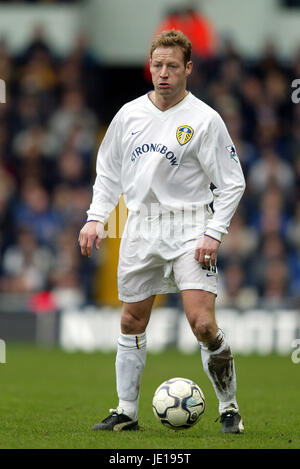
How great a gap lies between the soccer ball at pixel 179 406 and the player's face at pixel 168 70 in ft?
6.04

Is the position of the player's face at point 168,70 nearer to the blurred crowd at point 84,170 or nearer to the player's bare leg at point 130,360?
the player's bare leg at point 130,360

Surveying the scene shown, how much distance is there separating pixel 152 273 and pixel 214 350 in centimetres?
62

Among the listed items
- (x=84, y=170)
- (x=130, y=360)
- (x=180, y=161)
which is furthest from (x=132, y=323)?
(x=84, y=170)

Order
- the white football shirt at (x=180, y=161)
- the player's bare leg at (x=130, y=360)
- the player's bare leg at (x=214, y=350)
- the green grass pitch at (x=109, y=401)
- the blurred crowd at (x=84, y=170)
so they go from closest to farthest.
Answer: the green grass pitch at (x=109, y=401)
the player's bare leg at (x=214, y=350)
the white football shirt at (x=180, y=161)
the player's bare leg at (x=130, y=360)
the blurred crowd at (x=84, y=170)

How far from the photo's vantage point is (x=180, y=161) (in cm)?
611

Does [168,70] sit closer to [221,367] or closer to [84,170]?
[221,367]

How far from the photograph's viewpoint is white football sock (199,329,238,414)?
6.08 metres

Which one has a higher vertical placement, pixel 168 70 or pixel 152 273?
pixel 168 70

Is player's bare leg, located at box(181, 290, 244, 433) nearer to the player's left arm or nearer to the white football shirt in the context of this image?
the player's left arm

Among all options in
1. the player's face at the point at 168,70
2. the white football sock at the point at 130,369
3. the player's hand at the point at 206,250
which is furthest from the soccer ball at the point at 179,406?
the player's face at the point at 168,70

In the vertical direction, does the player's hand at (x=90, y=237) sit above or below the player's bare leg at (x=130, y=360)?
above

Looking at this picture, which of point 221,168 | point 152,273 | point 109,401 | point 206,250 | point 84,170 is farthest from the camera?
point 84,170

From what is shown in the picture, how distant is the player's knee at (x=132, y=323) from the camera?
6.25 metres
